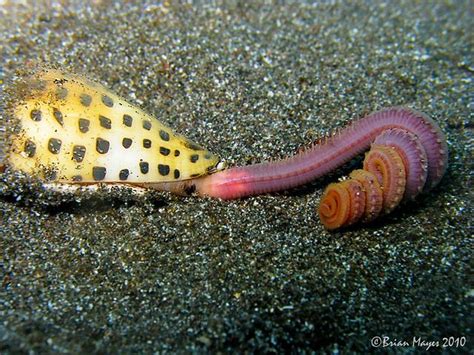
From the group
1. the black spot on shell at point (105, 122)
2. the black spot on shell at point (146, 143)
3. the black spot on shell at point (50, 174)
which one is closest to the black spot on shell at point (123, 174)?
the black spot on shell at point (146, 143)

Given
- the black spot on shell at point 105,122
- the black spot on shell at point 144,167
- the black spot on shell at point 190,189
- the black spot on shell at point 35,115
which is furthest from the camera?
the black spot on shell at point 190,189

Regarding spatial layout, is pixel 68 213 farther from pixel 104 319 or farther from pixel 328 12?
pixel 328 12

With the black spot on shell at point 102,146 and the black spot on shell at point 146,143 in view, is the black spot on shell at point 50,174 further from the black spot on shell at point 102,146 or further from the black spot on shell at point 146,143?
the black spot on shell at point 146,143

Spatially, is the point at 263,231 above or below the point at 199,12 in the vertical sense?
below

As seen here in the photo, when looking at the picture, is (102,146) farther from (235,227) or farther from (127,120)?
(235,227)

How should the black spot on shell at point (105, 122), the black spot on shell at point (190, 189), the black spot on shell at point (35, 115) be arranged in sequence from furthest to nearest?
1. the black spot on shell at point (190, 189)
2. the black spot on shell at point (105, 122)
3. the black spot on shell at point (35, 115)

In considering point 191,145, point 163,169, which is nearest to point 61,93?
point 163,169

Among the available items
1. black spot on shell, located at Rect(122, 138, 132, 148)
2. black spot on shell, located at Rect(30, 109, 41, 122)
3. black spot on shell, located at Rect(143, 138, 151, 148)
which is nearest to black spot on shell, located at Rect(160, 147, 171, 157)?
black spot on shell, located at Rect(143, 138, 151, 148)

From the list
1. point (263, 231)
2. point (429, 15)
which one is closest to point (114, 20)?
point (263, 231)

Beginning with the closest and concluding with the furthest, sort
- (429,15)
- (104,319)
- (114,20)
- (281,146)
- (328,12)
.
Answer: (104,319), (281,146), (114,20), (328,12), (429,15)
